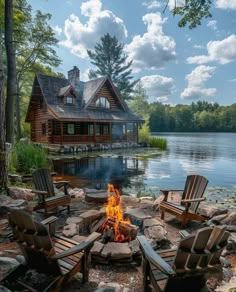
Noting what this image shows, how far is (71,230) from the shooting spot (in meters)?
3.73

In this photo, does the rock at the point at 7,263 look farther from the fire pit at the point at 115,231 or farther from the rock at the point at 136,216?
the rock at the point at 136,216

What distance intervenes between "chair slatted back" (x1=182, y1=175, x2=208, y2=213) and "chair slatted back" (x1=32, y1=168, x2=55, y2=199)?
2.71 meters

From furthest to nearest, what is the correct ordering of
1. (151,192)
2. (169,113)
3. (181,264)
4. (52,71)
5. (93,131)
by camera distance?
1. (169,113)
2. (52,71)
3. (93,131)
4. (151,192)
5. (181,264)

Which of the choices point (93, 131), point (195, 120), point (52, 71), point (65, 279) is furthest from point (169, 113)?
point (65, 279)

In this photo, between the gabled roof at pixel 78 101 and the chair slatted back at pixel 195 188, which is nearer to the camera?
the chair slatted back at pixel 195 188

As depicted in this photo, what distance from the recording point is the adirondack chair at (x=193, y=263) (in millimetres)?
1880

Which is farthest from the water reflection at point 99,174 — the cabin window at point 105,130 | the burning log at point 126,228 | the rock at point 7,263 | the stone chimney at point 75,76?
the stone chimney at point 75,76

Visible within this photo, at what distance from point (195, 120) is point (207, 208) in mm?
66464

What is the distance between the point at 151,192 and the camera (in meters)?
7.69

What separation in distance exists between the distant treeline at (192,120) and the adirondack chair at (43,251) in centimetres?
6567

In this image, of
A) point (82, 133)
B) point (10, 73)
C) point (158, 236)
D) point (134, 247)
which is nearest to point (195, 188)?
point (158, 236)

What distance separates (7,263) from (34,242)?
2.88ft

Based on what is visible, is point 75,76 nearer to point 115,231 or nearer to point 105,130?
point 105,130

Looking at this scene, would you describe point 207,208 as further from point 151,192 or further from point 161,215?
point 151,192
